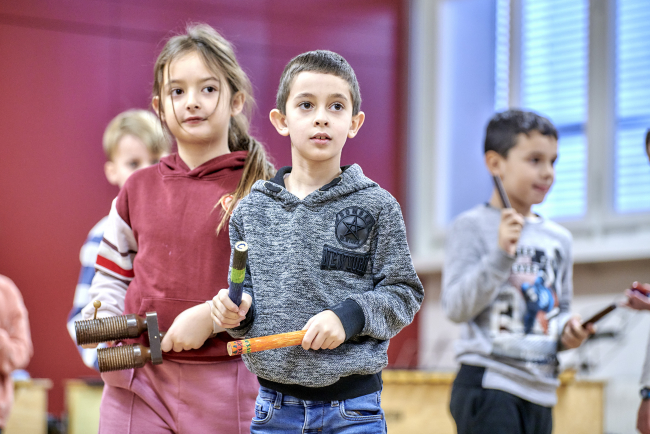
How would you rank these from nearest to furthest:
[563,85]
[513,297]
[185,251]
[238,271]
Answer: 1. [238,271]
2. [185,251]
3. [513,297]
4. [563,85]

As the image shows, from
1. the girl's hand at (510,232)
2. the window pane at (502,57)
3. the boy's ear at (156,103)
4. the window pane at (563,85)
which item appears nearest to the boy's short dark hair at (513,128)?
the girl's hand at (510,232)

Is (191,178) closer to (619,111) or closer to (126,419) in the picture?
(126,419)

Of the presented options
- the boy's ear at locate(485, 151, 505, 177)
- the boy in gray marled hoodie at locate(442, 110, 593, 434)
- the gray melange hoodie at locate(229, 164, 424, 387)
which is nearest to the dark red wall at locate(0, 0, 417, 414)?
the boy's ear at locate(485, 151, 505, 177)

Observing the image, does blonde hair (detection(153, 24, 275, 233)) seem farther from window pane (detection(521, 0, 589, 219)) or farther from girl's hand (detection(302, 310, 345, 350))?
window pane (detection(521, 0, 589, 219))

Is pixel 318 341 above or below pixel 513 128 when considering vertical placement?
below

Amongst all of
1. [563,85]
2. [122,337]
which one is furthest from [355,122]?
[563,85]

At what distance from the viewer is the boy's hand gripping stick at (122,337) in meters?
1.49

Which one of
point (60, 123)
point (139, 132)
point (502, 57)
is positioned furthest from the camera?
point (502, 57)

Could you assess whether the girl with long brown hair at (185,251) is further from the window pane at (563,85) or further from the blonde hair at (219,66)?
the window pane at (563,85)

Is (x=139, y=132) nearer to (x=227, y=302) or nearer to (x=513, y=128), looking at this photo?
(x=513, y=128)

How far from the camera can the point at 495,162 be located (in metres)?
2.33

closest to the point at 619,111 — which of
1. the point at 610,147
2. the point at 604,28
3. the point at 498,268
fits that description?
the point at 610,147

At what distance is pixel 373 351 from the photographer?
54.4 inches

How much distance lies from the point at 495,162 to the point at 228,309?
1.29m
